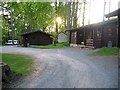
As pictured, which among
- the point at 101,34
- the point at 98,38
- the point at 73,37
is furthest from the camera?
the point at 73,37

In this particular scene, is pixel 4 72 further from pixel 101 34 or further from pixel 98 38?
pixel 98 38

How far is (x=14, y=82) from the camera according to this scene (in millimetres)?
10055

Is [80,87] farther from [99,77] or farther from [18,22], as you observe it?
[18,22]

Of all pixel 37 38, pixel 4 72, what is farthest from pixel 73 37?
pixel 4 72

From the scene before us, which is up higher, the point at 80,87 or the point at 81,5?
the point at 81,5

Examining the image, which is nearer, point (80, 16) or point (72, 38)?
point (72, 38)

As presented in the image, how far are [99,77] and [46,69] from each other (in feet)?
10.5

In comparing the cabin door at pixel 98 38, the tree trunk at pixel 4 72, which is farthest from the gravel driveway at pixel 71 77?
the cabin door at pixel 98 38

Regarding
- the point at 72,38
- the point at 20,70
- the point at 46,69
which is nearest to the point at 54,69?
the point at 46,69

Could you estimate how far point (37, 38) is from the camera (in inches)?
1850

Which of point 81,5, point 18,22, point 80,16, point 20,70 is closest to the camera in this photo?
point 20,70

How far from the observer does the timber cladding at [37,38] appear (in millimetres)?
46031

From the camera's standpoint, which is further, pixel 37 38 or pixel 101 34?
pixel 37 38

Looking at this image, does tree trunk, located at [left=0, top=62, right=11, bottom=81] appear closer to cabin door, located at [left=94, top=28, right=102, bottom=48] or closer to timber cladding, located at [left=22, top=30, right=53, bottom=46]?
cabin door, located at [left=94, top=28, right=102, bottom=48]
